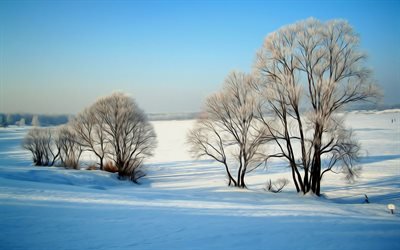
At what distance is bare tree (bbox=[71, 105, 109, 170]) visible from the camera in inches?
1083

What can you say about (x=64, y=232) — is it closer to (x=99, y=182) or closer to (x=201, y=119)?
(x=99, y=182)

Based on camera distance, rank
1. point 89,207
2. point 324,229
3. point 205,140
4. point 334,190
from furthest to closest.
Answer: point 205,140
point 334,190
point 89,207
point 324,229

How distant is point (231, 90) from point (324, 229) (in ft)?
48.5

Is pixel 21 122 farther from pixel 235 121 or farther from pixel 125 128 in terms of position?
pixel 235 121

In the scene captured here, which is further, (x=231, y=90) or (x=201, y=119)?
(x=201, y=119)

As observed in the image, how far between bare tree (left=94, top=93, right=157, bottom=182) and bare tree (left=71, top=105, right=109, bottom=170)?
47 cm

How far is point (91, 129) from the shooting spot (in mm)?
28406

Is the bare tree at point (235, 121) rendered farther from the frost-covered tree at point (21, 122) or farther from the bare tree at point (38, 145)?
the frost-covered tree at point (21, 122)

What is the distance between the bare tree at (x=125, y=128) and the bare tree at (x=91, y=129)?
465mm

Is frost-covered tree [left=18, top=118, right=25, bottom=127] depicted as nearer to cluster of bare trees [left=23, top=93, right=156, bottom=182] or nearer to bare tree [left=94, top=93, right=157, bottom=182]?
cluster of bare trees [left=23, top=93, right=156, bottom=182]

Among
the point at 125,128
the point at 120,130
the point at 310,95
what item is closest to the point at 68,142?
the point at 120,130

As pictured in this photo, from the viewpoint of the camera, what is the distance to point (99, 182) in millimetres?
19031

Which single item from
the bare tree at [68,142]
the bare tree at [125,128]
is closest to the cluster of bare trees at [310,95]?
the bare tree at [125,128]

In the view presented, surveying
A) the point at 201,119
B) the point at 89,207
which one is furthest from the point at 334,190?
the point at 89,207
